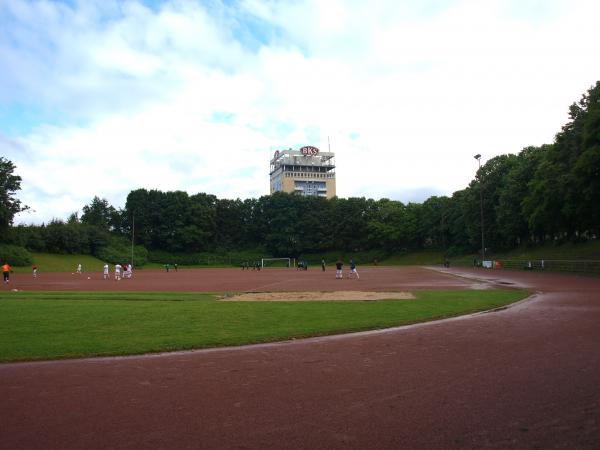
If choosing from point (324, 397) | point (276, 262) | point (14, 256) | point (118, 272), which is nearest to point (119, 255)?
point (14, 256)

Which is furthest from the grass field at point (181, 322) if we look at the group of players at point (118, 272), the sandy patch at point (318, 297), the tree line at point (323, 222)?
the tree line at point (323, 222)

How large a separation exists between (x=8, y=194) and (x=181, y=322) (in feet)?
241

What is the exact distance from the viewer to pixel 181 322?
13.6 meters

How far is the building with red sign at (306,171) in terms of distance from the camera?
16388cm

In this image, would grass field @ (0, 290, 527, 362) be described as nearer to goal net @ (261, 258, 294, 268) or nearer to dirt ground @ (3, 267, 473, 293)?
dirt ground @ (3, 267, 473, 293)

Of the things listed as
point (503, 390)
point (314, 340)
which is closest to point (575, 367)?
point (503, 390)

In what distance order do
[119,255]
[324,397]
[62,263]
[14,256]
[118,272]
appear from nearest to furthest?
1. [324,397]
2. [118,272]
3. [14,256]
4. [62,263]
5. [119,255]

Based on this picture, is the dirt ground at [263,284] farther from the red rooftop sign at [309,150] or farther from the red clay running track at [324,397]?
the red rooftop sign at [309,150]

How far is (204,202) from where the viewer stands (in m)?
110

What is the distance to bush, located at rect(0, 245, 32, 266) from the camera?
222ft

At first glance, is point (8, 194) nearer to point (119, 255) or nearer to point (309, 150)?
point (119, 255)

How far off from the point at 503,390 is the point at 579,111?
43209 mm

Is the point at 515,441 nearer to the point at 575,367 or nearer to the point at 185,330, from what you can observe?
the point at 575,367

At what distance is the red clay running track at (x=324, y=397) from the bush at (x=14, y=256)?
226 ft
